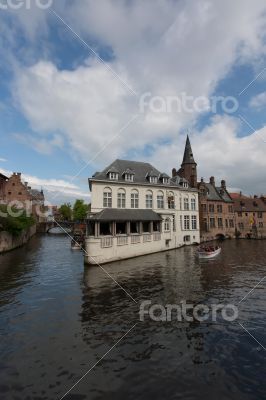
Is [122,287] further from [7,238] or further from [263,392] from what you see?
[7,238]

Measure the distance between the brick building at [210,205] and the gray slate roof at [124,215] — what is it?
1830 centimetres

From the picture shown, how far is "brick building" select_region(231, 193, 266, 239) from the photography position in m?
57.2

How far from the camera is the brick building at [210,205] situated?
166ft

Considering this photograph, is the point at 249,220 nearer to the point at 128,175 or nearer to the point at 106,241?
the point at 128,175

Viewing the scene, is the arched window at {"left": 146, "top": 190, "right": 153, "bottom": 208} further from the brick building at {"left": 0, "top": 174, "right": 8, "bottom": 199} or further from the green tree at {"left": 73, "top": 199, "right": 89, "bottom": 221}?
the green tree at {"left": 73, "top": 199, "right": 89, "bottom": 221}

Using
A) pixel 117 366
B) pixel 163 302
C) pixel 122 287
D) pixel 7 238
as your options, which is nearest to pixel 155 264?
pixel 122 287

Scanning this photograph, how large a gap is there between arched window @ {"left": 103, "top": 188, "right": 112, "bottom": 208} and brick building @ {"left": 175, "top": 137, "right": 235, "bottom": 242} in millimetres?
22560

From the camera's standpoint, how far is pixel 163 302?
46.2 feet

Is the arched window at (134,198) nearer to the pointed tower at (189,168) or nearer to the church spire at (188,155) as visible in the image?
the pointed tower at (189,168)

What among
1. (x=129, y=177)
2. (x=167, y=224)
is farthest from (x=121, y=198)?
(x=167, y=224)

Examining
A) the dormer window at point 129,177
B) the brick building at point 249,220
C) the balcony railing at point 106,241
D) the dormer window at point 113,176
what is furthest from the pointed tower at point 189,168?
the balcony railing at point 106,241

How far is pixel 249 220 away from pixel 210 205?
12585 millimetres

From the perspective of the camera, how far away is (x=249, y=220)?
5784 centimetres

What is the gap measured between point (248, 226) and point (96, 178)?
43717mm
